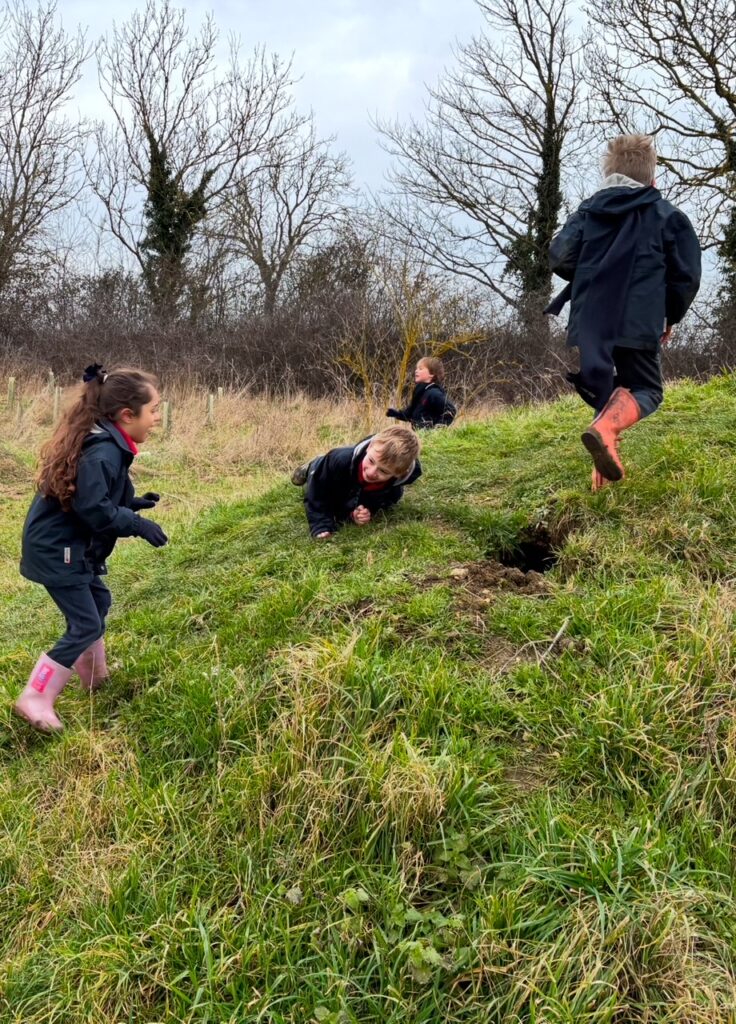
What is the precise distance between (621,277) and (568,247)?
Result: 404mm

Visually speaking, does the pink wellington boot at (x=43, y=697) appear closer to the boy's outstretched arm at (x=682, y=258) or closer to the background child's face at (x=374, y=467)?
the background child's face at (x=374, y=467)

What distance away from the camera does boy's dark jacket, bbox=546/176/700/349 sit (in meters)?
3.77

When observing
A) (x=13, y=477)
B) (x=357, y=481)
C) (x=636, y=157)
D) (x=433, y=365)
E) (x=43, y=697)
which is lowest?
(x=13, y=477)

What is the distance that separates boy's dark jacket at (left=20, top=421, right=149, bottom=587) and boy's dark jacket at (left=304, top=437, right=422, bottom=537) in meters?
1.69

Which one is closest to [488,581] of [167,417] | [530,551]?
[530,551]

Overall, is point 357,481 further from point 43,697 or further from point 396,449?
point 43,697

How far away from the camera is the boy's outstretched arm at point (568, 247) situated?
400cm

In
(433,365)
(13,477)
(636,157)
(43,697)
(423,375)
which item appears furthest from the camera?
(13,477)

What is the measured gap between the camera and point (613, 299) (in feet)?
12.5

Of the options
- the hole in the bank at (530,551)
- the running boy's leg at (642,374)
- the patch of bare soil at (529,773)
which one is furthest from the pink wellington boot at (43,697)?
the running boy's leg at (642,374)

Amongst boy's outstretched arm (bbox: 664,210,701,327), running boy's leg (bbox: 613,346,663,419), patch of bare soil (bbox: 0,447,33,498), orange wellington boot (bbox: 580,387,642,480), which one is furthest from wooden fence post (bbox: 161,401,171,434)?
boy's outstretched arm (bbox: 664,210,701,327)

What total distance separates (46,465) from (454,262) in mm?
23616

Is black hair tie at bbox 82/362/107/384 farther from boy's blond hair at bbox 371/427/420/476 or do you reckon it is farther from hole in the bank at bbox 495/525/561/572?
hole in the bank at bbox 495/525/561/572

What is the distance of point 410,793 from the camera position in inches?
90.0
